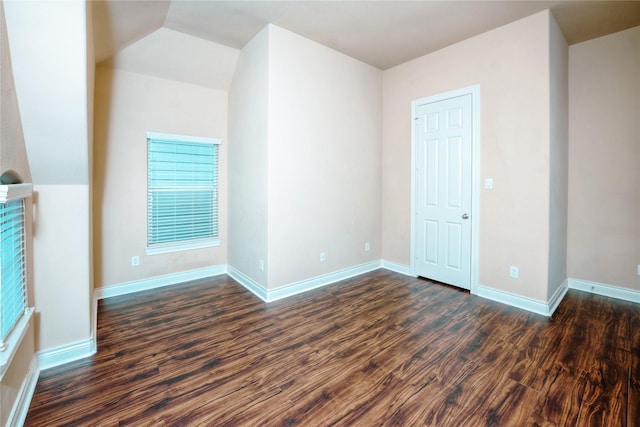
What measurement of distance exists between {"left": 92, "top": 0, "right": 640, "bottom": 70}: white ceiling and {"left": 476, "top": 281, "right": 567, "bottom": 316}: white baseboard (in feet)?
9.21

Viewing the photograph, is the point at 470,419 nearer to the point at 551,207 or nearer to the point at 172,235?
the point at 551,207

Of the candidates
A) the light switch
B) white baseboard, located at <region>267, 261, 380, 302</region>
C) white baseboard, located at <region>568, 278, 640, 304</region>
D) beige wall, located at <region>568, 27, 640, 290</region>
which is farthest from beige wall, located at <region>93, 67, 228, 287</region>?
white baseboard, located at <region>568, 278, 640, 304</region>

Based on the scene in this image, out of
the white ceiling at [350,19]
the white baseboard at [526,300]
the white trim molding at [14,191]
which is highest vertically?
the white ceiling at [350,19]

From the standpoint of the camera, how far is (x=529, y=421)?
1.58 meters

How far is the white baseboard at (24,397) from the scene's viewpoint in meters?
1.49

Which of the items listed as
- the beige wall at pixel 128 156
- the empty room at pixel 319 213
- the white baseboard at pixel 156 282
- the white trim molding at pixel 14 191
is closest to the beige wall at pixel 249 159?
the empty room at pixel 319 213

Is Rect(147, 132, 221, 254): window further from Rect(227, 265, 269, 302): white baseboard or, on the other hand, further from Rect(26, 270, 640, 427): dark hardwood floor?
Rect(26, 270, 640, 427): dark hardwood floor

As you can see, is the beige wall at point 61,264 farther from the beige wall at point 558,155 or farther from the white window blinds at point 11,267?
the beige wall at point 558,155

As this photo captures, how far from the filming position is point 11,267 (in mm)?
1659

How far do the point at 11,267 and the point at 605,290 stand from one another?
5.34m

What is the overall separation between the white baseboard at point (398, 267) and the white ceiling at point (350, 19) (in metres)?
2.90

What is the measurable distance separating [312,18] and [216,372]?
3312 millimetres

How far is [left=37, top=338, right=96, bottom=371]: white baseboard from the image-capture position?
6.61 feet

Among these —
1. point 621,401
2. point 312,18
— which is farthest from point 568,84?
point 621,401
